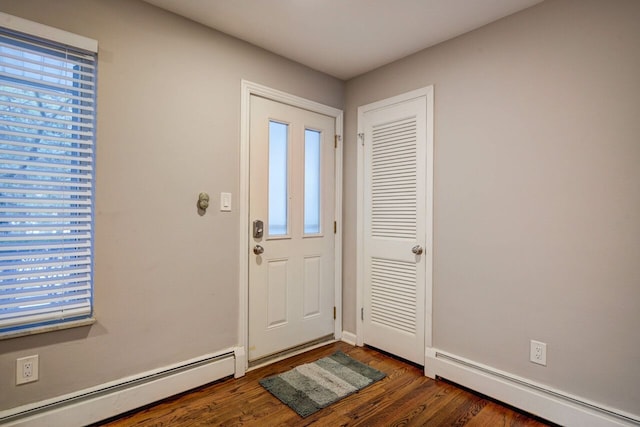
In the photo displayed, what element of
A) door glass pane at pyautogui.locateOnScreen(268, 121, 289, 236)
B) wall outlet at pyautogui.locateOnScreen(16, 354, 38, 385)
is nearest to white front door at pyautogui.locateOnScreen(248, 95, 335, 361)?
door glass pane at pyautogui.locateOnScreen(268, 121, 289, 236)

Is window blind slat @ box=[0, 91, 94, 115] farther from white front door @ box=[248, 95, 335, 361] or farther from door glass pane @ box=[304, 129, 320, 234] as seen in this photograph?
door glass pane @ box=[304, 129, 320, 234]

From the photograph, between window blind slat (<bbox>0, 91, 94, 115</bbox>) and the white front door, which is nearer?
window blind slat (<bbox>0, 91, 94, 115</bbox>)

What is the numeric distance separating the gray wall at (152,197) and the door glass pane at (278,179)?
1.06 feet

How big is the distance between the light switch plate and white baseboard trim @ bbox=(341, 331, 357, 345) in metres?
1.62

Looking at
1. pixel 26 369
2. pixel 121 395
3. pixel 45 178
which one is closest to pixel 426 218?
pixel 121 395

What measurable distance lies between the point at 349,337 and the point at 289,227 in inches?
47.1

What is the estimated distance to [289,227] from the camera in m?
2.71

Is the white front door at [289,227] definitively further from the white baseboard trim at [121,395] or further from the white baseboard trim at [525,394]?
the white baseboard trim at [525,394]

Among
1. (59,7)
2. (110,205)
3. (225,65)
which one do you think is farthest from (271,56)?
(110,205)

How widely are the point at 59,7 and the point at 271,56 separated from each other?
1.33 metres

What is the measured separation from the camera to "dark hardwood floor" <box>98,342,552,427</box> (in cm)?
185

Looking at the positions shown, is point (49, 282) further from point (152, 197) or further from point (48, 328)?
point (152, 197)

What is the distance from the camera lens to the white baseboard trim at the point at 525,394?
1.69 metres

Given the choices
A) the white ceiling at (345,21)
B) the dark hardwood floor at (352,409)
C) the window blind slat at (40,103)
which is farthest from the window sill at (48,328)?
the white ceiling at (345,21)
